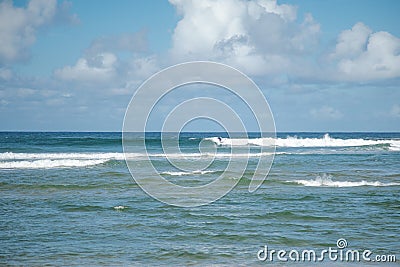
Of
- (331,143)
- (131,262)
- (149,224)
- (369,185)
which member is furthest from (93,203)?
(331,143)

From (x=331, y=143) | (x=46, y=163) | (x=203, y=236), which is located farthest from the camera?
(x=331, y=143)

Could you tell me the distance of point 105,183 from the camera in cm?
2225

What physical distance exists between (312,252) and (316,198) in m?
7.01

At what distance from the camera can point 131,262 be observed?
400 inches

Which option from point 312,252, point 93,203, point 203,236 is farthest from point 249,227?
point 93,203

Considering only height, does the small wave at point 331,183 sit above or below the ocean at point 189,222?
above

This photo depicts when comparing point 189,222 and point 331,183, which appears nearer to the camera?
point 189,222

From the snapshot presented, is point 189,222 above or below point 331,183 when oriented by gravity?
below

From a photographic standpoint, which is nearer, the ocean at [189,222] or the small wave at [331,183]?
the ocean at [189,222]

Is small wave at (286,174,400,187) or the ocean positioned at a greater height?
small wave at (286,174,400,187)

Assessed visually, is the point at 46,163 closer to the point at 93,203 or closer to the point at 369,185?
the point at 93,203

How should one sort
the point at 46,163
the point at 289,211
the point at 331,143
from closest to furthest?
the point at 289,211 < the point at 46,163 < the point at 331,143

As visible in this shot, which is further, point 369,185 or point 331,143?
point 331,143

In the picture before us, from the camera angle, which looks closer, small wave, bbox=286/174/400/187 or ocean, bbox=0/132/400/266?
ocean, bbox=0/132/400/266
